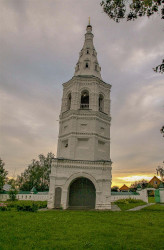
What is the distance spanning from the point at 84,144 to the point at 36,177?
21.3 metres

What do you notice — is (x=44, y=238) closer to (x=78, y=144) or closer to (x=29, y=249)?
(x=29, y=249)

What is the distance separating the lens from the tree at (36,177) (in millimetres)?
37969

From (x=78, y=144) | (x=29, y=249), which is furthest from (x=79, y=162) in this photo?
(x=29, y=249)

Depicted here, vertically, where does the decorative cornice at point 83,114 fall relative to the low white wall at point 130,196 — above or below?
above

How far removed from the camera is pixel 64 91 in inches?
952

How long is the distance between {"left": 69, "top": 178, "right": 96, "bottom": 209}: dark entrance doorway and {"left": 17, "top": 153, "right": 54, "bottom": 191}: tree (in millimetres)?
20436

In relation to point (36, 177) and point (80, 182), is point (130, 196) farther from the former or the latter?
point (36, 177)

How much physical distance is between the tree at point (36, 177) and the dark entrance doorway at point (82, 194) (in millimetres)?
20436

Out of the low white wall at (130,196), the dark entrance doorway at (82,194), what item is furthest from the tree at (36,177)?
the dark entrance doorway at (82,194)

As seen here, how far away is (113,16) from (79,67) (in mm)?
19068

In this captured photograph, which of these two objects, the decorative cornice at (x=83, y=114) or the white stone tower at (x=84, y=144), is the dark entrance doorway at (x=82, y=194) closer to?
the white stone tower at (x=84, y=144)

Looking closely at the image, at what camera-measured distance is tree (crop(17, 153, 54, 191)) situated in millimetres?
37969

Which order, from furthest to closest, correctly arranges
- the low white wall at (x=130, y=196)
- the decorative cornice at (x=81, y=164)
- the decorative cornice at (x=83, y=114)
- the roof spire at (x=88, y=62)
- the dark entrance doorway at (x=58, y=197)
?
the low white wall at (x=130, y=196) → the roof spire at (x=88, y=62) → the decorative cornice at (x=83, y=114) → the decorative cornice at (x=81, y=164) → the dark entrance doorway at (x=58, y=197)

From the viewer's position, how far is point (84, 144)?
2088 centimetres
